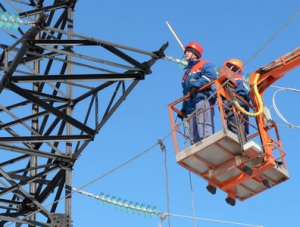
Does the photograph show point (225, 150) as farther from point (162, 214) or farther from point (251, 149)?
point (162, 214)

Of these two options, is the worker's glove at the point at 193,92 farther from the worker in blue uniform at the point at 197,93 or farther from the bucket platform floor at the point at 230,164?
the bucket platform floor at the point at 230,164

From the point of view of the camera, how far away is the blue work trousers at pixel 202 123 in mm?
14766

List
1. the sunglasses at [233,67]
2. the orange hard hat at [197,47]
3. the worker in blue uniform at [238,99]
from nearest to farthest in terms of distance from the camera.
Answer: the worker in blue uniform at [238,99], the orange hard hat at [197,47], the sunglasses at [233,67]

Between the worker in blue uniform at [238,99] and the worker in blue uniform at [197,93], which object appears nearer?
the worker in blue uniform at [197,93]

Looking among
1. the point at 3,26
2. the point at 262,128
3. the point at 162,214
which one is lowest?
the point at 162,214

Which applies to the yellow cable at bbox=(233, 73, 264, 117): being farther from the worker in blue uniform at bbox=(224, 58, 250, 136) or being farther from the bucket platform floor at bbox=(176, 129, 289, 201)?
the bucket platform floor at bbox=(176, 129, 289, 201)

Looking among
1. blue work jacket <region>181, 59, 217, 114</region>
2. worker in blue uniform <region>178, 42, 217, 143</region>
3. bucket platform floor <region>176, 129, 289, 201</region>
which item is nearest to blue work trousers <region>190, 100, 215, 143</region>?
worker in blue uniform <region>178, 42, 217, 143</region>

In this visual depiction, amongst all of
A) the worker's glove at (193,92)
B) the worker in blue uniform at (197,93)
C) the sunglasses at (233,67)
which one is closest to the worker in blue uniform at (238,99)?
the sunglasses at (233,67)

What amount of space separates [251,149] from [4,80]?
4.58m

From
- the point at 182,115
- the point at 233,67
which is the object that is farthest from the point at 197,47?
the point at 182,115

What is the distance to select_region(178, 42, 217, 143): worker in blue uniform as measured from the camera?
48.7ft

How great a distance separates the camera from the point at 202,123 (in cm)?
1480

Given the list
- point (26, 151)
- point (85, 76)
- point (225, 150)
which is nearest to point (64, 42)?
point (85, 76)

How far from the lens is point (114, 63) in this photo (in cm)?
1467
